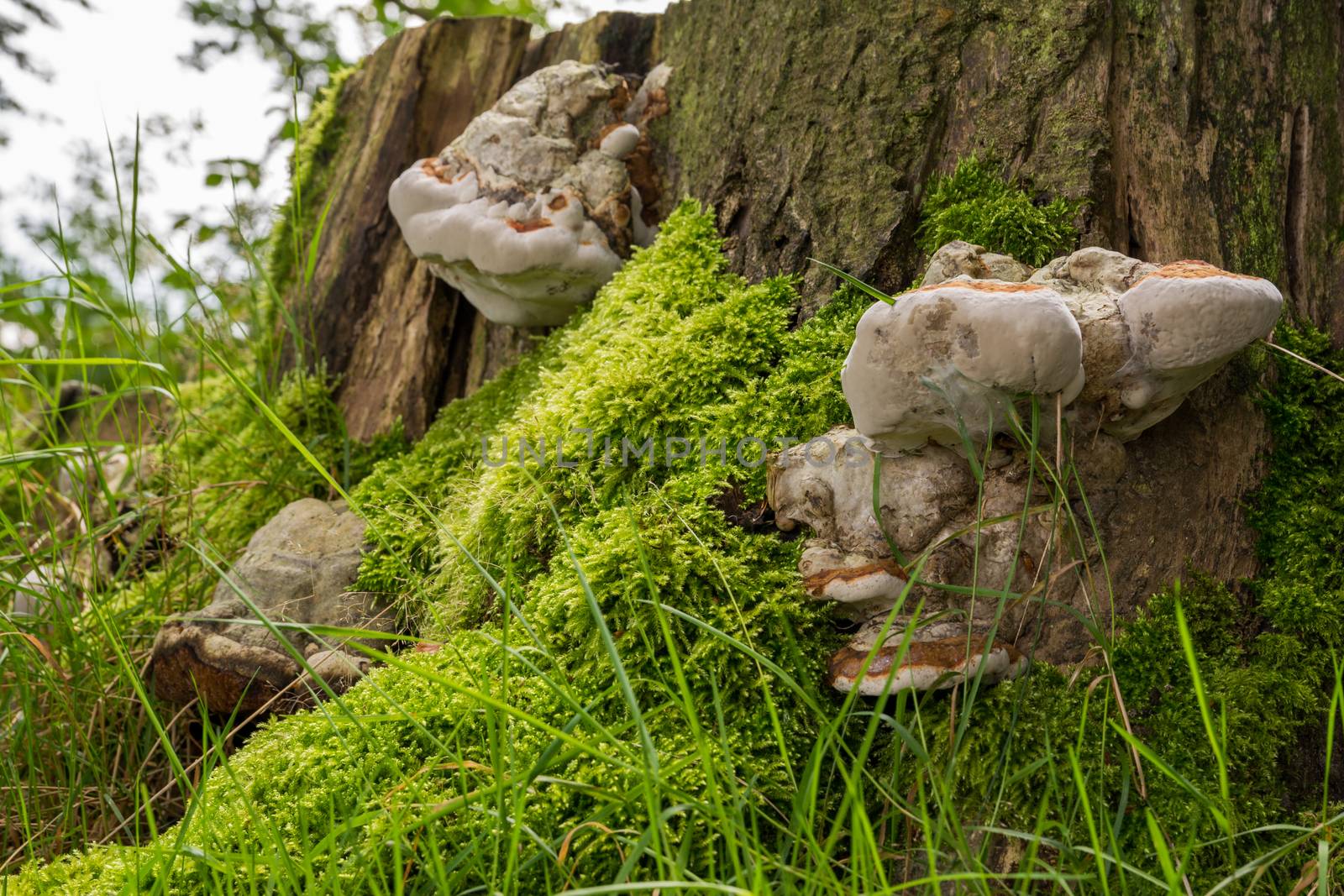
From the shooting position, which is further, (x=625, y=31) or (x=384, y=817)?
(x=625, y=31)

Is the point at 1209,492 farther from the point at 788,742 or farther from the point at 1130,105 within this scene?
the point at 788,742

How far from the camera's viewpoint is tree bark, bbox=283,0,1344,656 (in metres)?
2.20

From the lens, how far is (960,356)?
173 centimetres

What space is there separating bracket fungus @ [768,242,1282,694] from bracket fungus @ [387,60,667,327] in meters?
1.22

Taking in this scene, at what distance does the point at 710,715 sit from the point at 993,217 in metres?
1.41

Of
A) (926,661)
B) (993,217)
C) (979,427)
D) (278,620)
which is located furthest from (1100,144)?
(278,620)

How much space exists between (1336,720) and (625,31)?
10.4 feet

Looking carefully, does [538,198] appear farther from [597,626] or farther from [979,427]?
[979,427]

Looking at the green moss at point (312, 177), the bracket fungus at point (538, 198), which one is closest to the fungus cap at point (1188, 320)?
the bracket fungus at point (538, 198)

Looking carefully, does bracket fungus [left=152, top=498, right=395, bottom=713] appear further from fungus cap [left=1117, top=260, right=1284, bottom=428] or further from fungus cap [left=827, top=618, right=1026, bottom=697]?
fungus cap [left=1117, top=260, right=1284, bottom=428]

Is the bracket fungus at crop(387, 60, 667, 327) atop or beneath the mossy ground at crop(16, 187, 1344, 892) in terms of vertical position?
atop

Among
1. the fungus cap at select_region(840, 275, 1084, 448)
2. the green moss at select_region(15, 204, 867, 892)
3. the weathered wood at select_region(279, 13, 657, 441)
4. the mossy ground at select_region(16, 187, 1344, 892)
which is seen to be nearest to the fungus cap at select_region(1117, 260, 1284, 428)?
the fungus cap at select_region(840, 275, 1084, 448)

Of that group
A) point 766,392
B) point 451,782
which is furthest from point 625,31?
point 451,782

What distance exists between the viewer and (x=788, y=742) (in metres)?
1.91
